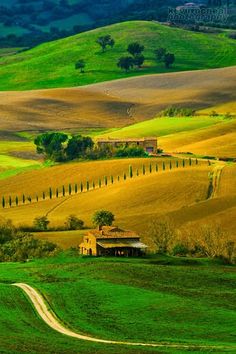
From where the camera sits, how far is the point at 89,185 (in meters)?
125

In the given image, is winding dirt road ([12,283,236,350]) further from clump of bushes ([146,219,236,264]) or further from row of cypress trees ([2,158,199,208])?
row of cypress trees ([2,158,199,208])

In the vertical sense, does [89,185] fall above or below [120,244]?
above

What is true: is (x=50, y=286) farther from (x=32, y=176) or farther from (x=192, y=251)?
(x=32, y=176)

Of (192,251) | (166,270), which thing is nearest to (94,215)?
(192,251)

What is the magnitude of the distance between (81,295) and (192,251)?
76.2 ft

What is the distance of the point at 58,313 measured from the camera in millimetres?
57406

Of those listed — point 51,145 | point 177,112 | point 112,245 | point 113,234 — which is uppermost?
point 177,112

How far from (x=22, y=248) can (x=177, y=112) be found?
112295 mm

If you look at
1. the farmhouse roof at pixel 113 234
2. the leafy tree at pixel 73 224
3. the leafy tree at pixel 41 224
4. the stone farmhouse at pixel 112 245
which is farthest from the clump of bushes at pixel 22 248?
the leafy tree at pixel 73 224

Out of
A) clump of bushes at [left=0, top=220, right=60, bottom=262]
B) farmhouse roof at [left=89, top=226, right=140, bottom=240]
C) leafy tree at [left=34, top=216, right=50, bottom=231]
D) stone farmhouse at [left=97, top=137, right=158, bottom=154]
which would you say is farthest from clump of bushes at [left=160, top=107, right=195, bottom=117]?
farmhouse roof at [left=89, top=226, right=140, bottom=240]

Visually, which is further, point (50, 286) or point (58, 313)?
point (50, 286)

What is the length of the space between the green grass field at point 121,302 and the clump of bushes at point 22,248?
3.38 metres

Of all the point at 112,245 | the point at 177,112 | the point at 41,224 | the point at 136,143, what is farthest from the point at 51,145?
the point at 112,245

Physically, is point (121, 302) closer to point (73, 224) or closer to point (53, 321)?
point (53, 321)
